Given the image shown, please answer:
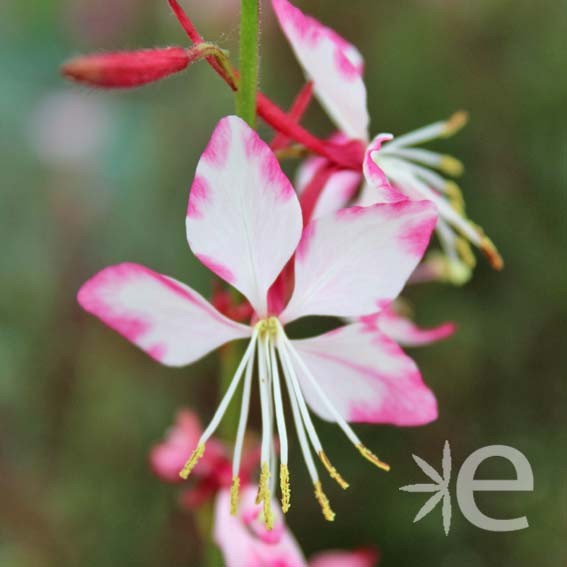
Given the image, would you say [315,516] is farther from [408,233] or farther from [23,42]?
[23,42]

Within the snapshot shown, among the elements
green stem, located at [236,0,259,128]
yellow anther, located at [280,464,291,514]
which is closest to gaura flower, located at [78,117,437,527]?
yellow anther, located at [280,464,291,514]

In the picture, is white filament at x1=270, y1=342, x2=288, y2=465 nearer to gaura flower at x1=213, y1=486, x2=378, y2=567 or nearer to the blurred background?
gaura flower at x1=213, y1=486, x2=378, y2=567

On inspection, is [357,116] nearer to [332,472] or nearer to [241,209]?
[241,209]

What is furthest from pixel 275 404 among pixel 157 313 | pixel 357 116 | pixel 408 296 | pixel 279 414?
pixel 408 296

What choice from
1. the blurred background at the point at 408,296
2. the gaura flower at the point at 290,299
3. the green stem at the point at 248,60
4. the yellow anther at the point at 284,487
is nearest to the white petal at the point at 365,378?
the gaura flower at the point at 290,299

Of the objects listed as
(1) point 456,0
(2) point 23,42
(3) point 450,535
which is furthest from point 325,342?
(2) point 23,42

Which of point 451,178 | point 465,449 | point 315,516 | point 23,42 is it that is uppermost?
point 23,42

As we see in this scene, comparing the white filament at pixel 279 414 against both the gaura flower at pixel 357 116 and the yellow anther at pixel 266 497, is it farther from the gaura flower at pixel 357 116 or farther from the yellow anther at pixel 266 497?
the gaura flower at pixel 357 116
